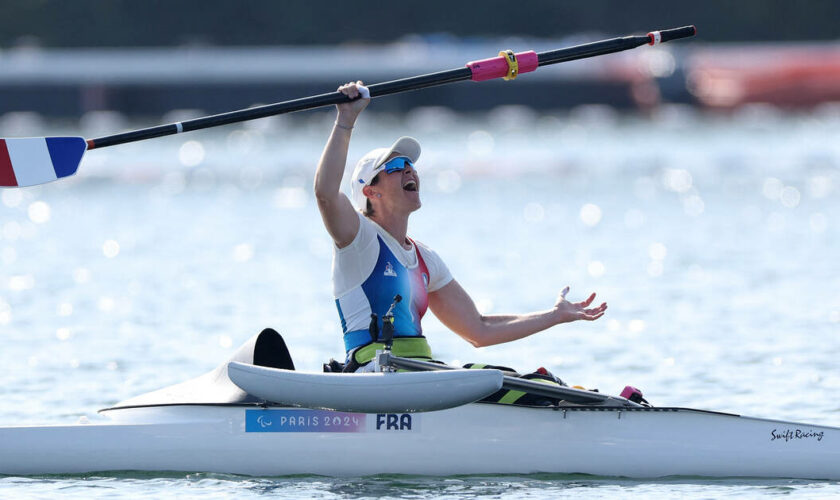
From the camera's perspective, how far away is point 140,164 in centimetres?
4719

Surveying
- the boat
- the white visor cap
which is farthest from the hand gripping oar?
the boat

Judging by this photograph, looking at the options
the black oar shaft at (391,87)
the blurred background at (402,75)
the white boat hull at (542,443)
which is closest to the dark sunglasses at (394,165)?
the black oar shaft at (391,87)

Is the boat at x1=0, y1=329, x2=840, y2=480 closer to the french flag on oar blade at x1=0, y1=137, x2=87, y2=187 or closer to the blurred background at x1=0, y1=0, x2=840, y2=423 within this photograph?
the french flag on oar blade at x1=0, y1=137, x2=87, y2=187

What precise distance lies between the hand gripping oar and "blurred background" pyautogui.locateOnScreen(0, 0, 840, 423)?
7.71 ft

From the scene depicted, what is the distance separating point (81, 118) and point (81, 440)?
58.2 m

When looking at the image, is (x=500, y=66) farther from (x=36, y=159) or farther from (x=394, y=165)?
(x=36, y=159)

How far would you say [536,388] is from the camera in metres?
8.88

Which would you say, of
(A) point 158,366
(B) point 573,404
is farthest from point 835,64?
(B) point 573,404

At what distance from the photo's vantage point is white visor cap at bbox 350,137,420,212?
8844mm

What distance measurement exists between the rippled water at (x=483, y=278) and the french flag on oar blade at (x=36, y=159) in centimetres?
213

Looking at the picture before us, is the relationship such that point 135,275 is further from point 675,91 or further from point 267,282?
point 675,91

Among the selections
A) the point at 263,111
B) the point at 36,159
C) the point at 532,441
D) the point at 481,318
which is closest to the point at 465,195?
the point at 36,159

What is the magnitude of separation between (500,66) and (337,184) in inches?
89.0

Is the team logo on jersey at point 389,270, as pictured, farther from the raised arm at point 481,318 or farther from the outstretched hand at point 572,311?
the outstretched hand at point 572,311
